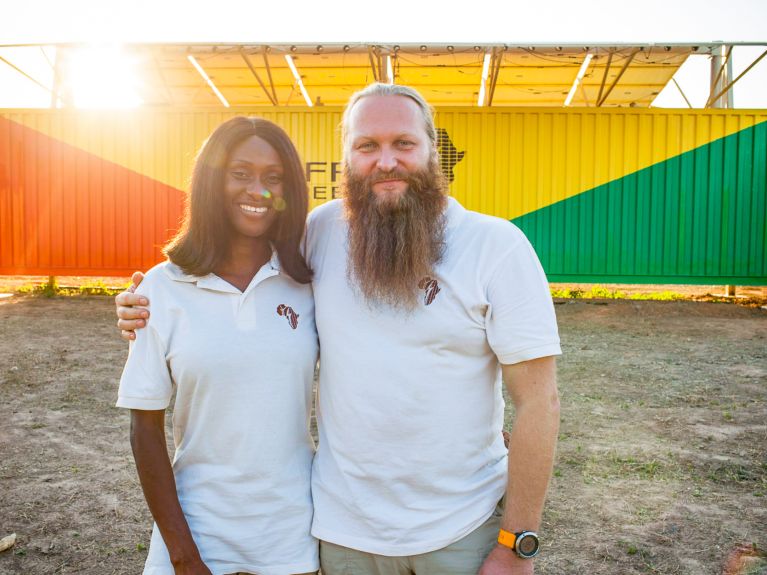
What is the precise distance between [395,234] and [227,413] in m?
0.69

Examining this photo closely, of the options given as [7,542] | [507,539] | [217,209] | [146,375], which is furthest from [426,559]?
[7,542]

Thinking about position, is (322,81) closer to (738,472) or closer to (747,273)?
(747,273)

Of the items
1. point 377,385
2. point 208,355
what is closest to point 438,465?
point 377,385

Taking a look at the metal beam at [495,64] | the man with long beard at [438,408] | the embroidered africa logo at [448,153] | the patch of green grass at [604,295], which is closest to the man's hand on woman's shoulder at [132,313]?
the man with long beard at [438,408]

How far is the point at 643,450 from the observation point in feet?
15.3

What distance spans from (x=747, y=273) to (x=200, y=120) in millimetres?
9770

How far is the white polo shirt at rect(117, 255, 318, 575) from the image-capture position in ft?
5.80

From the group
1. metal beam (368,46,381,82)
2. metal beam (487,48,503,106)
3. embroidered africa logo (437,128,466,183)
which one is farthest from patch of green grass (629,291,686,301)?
metal beam (368,46,381,82)

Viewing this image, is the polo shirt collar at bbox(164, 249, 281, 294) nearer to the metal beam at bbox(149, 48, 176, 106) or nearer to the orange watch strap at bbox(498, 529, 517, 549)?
the orange watch strap at bbox(498, 529, 517, 549)

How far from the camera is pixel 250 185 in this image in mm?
1931

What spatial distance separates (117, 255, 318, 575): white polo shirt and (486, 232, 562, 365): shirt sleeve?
22.7 inches

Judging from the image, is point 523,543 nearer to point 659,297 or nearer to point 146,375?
point 146,375

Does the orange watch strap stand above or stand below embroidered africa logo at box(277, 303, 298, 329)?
below

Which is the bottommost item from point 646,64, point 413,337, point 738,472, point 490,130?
point 738,472
